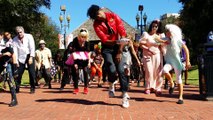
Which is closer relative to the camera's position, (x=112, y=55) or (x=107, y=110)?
(x=107, y=110)

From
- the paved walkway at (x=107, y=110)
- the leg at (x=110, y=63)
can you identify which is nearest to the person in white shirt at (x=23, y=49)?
the paved walkway at (x=107, y=110)

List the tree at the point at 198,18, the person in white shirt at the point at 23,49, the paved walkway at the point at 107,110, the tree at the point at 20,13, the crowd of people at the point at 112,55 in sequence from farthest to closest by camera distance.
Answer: the tree at the point at 198,18 < the tree at the point at 20,13 < the person in white shirt at the point at 23,49 < the crowd of people at the point at 112,55 < the paved walkway at the point at 107,110

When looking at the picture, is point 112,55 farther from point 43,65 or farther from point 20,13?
point 20,13

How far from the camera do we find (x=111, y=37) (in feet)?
28.3

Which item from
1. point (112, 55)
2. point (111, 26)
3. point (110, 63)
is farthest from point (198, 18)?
point (110, 63)

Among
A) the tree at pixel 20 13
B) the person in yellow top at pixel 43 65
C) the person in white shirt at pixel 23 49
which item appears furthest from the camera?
the tree at pixel 20 13

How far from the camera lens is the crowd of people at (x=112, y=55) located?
8.57m

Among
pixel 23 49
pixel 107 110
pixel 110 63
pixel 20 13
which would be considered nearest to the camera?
pixel 107 110

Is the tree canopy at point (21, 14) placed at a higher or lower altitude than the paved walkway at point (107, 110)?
higher

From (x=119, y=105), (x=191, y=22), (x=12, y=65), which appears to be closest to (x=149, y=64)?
(x=119, y=105)

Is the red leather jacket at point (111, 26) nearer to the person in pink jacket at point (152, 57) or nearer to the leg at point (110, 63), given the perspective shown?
the leg at point (110, 63)

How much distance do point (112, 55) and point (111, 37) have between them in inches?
14.8

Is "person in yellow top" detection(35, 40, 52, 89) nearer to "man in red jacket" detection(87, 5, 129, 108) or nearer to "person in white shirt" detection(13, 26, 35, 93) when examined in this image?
"person in white shirt" detection(13, 26, 35, 93)

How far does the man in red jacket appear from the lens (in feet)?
27.7
